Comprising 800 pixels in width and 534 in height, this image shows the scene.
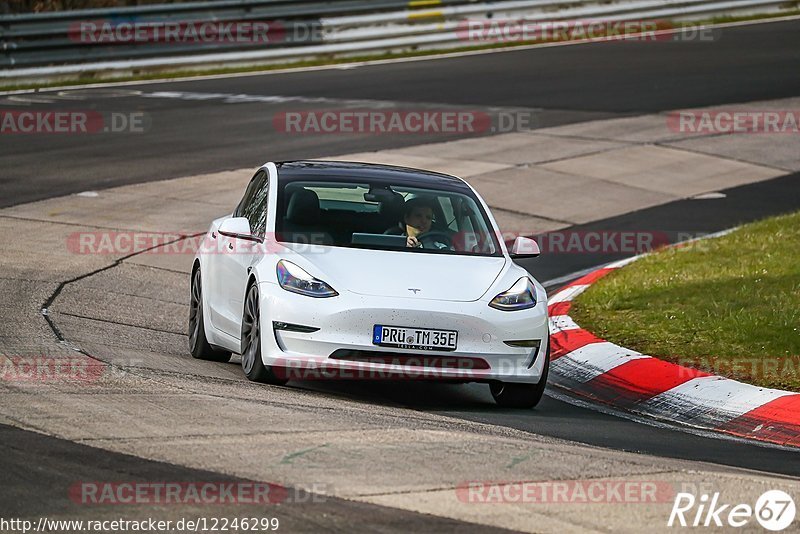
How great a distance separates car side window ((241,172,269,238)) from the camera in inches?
388

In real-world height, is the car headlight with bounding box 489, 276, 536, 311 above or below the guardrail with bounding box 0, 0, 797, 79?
below

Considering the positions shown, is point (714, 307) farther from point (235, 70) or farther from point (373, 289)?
point (235, 70)

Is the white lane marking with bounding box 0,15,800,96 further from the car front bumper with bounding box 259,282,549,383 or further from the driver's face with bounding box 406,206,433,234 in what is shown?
the car front bumper with bounding box 259,282,549,383

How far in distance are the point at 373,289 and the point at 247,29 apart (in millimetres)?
20860

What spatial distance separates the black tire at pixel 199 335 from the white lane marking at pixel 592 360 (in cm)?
245

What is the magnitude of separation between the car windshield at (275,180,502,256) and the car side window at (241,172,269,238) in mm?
157

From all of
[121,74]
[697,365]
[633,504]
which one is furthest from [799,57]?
[633,504]

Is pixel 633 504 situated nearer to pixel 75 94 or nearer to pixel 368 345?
pixel 368 345

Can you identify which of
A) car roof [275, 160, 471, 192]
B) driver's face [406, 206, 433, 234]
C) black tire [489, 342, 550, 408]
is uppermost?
car roof [275, 160, 471, 192]

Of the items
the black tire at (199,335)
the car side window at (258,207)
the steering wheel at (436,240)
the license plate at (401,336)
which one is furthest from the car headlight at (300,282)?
the black tire at (199,335)

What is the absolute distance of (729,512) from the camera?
6008mm

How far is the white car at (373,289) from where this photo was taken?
340 inches

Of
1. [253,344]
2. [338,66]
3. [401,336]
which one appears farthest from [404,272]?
[338,66]

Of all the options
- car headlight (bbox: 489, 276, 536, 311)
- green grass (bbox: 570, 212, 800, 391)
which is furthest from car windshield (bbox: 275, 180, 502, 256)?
green grass (bbox: 570, 212, 800, 391)
